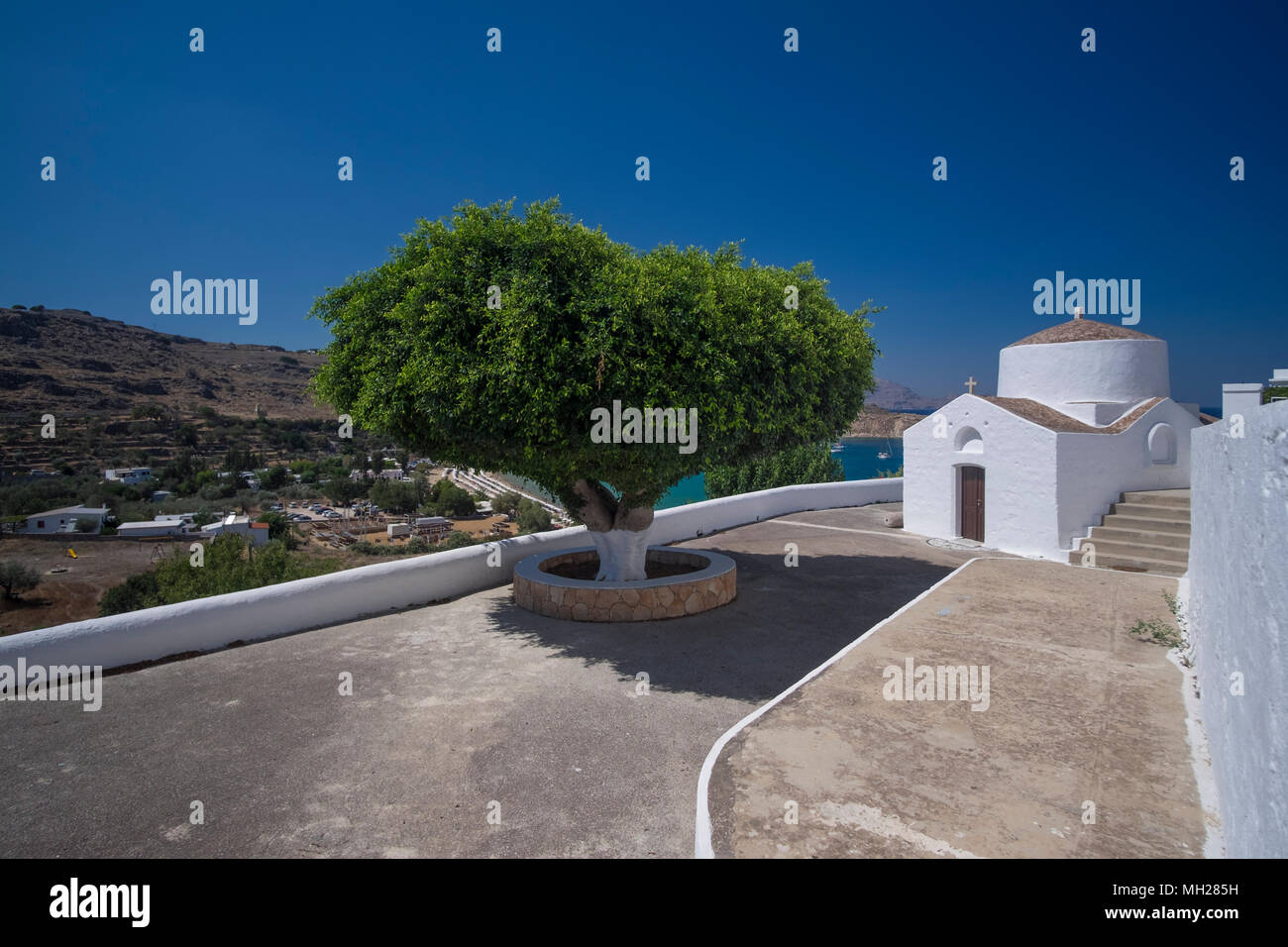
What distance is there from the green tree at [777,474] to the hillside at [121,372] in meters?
31.4

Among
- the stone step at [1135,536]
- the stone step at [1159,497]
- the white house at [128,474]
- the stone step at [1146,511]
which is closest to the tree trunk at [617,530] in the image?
the stone step at [1135,536]

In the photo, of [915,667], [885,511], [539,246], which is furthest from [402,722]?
[885,511]

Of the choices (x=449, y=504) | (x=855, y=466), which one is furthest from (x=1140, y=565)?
(x=855, y=466)

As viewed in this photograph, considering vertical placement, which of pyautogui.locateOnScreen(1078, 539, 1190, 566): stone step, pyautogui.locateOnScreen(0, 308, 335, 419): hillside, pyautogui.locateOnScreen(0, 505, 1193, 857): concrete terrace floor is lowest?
pyautogui.locateOnScreen(0, 505, 1193, 857): concrete terrace floor

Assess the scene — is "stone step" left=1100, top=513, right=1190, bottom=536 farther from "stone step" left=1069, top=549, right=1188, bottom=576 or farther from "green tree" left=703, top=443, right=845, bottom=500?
"green tree" left=703, top=443, right=845, bottom=500

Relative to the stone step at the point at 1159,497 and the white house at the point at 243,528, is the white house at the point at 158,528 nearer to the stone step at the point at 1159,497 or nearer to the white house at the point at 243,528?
the white house at the point at 243,528

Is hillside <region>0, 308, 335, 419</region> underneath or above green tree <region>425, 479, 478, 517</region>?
above

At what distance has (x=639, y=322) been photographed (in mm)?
7246

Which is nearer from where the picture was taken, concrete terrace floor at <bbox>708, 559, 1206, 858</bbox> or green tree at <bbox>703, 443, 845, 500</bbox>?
concrete terrace floor at <bbox>708, 559, 1206, 858</bbox>

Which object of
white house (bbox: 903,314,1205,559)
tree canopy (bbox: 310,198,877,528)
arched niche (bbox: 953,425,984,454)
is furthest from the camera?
arched niche (bbox: 953,425,984,454)

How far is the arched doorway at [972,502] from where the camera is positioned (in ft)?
47.4

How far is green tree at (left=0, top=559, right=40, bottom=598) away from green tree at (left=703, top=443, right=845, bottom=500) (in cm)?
2414

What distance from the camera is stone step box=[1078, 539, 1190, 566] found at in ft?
38.3

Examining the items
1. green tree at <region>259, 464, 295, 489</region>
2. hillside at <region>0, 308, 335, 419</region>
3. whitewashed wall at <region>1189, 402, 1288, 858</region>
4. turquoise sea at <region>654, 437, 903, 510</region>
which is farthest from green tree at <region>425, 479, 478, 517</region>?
whitewashed wall at <region>1189, 402, 1288, 858</region>
